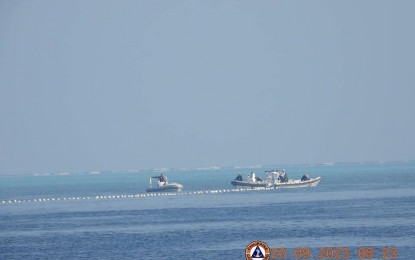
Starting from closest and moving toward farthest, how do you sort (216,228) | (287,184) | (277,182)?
(216,228) → (287,184) → (277,182)

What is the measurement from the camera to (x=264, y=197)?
13175 cm

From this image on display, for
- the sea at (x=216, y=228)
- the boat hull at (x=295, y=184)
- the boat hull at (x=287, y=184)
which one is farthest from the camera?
the boat hull at (x=287, y=184)

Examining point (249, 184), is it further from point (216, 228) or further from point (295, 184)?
point (216, 228)

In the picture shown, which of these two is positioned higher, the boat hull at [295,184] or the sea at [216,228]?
the boat hull at [295,184]

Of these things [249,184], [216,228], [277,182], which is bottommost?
[216,228]

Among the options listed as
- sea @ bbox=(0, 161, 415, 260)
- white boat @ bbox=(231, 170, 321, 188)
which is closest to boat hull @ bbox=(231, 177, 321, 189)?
white boat @ bbox=(231, 170, 321, 188)

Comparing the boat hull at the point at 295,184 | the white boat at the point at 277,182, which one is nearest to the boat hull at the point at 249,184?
the white boat at the point at 277,182

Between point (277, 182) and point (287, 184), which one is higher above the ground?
point (277, 182)

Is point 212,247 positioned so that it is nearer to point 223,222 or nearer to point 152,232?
point 152,232

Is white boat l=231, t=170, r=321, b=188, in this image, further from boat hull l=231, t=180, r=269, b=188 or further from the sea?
the sea

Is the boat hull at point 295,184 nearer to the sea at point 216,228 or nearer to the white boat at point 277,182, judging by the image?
the white boat at point 277,182

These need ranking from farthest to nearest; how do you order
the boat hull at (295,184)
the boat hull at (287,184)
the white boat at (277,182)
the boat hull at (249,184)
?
1. the boat hull at (249,184)
2. the white boat at (277,182)
3. the boat hull at (287,184)
4. the boat hull at (295,184)

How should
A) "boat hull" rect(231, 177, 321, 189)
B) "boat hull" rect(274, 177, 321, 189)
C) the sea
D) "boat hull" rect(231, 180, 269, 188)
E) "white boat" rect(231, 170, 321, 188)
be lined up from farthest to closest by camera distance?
1. "boat hull" rect(231, 180, 269, 188)
2. "white boat" rect(231, 170, 321, 188)
3. "boat hull" rect(231, 177, 321, 189)
4. "boat hull" rect(274, 177, 321, 189)
5. the sea

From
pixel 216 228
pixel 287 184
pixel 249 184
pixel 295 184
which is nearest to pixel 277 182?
pixel 287 184
